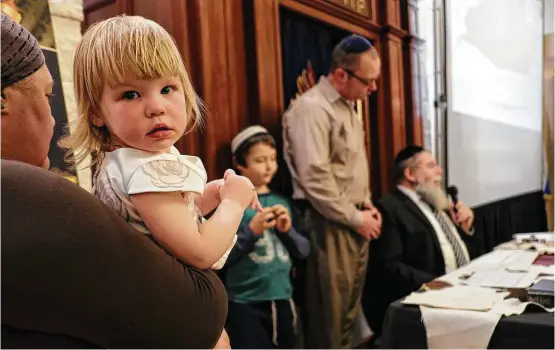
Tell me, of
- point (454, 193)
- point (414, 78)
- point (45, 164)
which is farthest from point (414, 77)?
point (45, 164)

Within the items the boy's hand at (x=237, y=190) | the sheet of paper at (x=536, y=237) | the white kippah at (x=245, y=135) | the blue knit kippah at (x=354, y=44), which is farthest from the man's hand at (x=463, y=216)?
the boy's hand at (x=237, y=190)

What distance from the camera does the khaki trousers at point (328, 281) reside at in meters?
1.72

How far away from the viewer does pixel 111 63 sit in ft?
1.38

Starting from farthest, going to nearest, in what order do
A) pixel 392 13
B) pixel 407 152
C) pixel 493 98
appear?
pixel 407 152 < pixel 493 98 < pixel 392 13

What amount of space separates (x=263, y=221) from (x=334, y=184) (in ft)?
1.66

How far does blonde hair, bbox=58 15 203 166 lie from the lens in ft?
1.39

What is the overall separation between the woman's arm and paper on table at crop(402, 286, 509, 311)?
88cm

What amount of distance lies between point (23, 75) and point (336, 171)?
133cm

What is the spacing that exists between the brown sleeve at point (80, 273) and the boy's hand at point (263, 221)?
77 centimetres

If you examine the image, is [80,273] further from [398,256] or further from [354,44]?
[398,256]

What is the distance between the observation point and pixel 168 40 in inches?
17.9

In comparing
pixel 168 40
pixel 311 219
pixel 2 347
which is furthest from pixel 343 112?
pixel 2 347

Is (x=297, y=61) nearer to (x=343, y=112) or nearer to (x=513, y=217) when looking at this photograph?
(x=343, y=112)

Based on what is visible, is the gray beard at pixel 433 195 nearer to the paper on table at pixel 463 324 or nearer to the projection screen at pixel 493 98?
the projection screen at pixel 493 98
